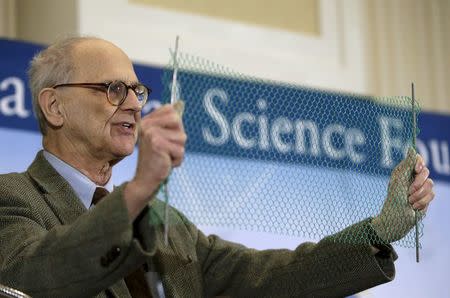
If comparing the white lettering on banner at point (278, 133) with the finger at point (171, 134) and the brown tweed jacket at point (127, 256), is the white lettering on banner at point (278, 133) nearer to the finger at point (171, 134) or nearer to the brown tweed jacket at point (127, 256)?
the brown tweed jacket at point (127, 256)

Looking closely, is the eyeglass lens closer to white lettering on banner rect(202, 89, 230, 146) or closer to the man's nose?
the man's nose

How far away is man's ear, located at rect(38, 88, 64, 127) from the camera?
9.34ft

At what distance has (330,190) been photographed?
2520mm

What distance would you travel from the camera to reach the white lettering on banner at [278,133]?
2.57m

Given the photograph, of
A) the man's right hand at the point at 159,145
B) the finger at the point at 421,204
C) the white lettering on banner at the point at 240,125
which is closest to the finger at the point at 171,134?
the man's right hand at the point at 159,145

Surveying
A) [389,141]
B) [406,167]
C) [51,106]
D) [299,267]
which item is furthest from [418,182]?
[51,106]

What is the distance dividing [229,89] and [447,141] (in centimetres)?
202

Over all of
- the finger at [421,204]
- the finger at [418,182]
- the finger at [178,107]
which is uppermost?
the finger at [178,107]

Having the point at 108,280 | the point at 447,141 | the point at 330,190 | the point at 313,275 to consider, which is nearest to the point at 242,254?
the point at 313,275

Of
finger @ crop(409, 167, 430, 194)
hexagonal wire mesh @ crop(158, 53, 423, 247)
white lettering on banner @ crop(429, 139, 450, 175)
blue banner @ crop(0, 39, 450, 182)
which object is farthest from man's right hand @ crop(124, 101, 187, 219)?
white lettering on banner @ crop(429, 139, 450, 175)

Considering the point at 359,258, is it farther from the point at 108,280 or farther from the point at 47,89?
the point at 47,89

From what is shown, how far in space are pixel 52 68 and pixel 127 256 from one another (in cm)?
87

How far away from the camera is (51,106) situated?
112 inches

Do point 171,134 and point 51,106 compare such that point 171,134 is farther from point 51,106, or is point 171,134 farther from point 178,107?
point 51,106
